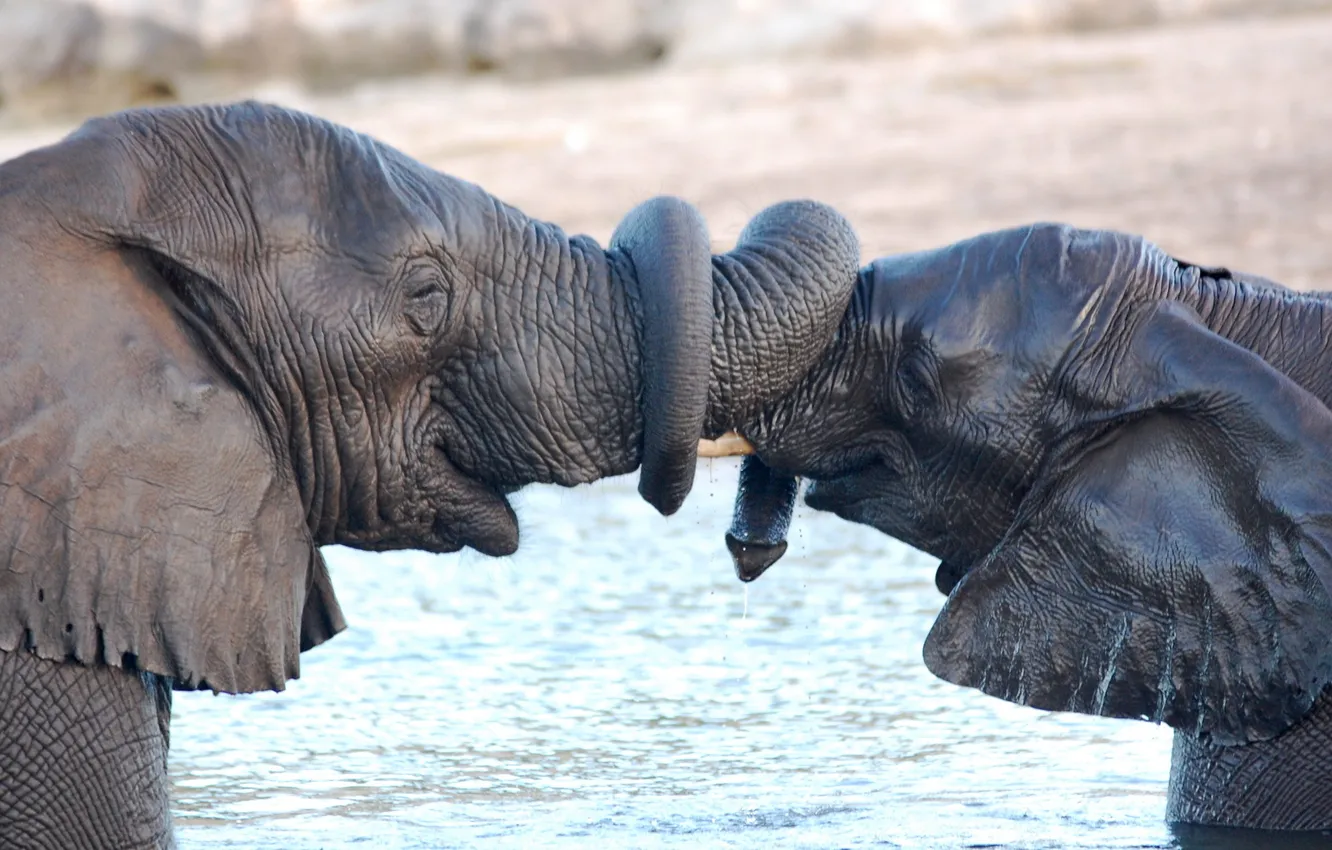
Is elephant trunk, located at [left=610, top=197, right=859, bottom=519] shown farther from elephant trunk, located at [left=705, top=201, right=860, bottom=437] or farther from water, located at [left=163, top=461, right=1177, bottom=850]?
water, located at [left=163, top=461, right=1177, bottom=850]

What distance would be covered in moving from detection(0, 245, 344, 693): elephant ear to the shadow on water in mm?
1603

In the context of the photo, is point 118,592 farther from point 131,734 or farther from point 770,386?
point 770,386

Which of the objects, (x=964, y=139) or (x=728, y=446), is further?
(x=964, y=139)

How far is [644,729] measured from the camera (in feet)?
17.0

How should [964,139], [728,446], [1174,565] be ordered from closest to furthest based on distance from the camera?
[1174,565] → [728,446] → [964,139]

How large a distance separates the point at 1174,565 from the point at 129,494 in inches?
62.7

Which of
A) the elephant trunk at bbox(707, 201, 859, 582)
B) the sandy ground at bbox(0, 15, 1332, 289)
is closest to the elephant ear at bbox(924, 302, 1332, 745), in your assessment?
the elephant trunk at bbox(707, 201, 859, 582)

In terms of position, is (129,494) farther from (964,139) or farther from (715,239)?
(964,139)

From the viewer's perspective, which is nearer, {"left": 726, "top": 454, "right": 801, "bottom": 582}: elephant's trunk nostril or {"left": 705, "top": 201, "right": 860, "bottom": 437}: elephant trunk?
{"left": 705, "top": 201, "right": 860, "bottom": 437}: elephant trunk

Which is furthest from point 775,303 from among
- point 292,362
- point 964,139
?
point 964,139

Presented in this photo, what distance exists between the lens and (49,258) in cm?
326

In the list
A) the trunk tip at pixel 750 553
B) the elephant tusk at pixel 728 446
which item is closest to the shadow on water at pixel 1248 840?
the trunk tip at pixel 750 553

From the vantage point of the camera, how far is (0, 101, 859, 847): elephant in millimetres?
3246

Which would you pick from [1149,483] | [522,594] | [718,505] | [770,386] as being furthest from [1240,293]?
[718,505]
